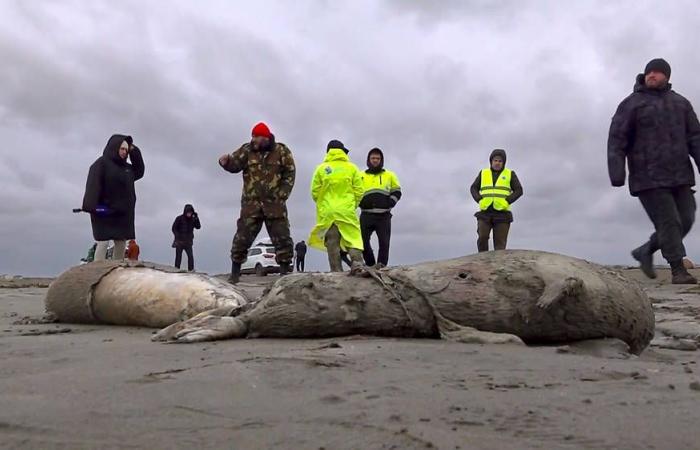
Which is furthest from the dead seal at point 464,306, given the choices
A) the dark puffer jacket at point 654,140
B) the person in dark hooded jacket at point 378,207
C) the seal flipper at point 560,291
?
the person in dark hooded jacket at point 378,207

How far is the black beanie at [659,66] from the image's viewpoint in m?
7.92

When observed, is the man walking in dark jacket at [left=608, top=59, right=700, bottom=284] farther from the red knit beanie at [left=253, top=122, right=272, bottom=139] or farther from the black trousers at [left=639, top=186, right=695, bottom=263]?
the red knit beanie at [left=253, top=122, right=272, bottom=139]

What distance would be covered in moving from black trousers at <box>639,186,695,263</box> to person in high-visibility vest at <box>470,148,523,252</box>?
2241mm

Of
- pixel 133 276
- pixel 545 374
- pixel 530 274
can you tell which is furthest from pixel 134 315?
pixel 545 374

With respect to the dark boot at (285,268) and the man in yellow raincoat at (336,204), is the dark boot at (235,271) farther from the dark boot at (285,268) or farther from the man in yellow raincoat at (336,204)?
the man in yellow raincoat at (336,204)

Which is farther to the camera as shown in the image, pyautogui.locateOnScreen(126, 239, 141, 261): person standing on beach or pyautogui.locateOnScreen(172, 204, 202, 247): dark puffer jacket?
pyautogui.locateOnScreen(172, 204, 202, 247): dark puffer jacket

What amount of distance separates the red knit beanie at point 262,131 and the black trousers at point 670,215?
169 inches

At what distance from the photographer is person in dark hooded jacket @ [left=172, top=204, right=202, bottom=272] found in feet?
60.7

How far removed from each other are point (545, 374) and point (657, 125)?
6277mm

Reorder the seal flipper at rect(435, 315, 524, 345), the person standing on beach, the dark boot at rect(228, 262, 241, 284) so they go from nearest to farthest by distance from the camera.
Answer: the seal flipper at rect(435, 315, 524, 345)
the dark boot at rect(228, 262, 241, 284)
the person standing on beach

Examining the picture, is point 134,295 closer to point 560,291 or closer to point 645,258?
point 560,291

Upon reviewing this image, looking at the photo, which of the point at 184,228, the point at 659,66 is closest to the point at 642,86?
the point at 659,66

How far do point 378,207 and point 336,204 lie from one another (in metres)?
1.63

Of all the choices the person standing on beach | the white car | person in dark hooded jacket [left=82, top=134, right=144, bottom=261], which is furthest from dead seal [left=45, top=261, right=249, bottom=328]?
the white car
